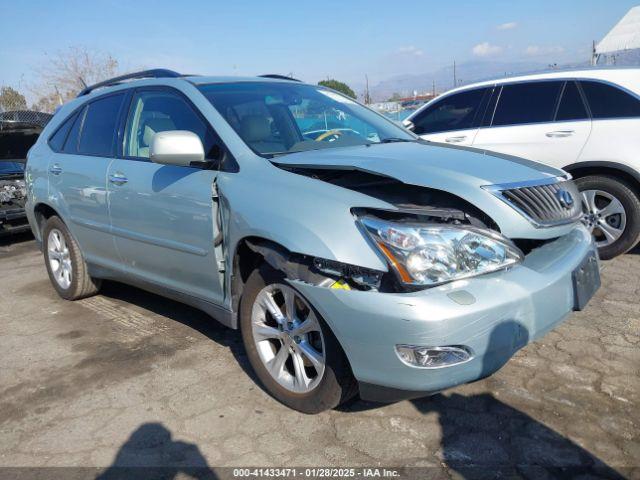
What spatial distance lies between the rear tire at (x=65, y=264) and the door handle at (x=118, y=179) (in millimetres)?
1043

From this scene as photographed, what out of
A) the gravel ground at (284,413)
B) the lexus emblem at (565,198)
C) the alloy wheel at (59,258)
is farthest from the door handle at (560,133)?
the alloy wheel at (59,258)

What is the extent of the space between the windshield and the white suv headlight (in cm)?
103

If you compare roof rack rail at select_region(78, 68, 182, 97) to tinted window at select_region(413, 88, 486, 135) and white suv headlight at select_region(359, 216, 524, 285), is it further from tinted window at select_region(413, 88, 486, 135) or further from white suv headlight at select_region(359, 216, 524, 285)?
A: tinted window at select_region(413, 88, 486, 135)

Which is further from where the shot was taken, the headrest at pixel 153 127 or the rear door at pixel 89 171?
the rear door at pixel 89 171

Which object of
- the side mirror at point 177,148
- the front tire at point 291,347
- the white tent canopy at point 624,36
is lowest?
the front tire at point 291,347

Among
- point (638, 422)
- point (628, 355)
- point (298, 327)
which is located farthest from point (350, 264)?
point (628, 355)

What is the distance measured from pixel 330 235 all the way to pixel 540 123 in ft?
12.7

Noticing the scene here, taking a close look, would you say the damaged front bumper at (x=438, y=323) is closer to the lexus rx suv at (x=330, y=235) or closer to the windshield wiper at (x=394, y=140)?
the lexus rx suv at (x=330, y=235)

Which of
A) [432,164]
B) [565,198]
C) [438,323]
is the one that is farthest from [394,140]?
[438,323]

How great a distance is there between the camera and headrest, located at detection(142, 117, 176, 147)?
3.56 metres

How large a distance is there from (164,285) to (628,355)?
2.91m

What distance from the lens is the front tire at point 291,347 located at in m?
2.48

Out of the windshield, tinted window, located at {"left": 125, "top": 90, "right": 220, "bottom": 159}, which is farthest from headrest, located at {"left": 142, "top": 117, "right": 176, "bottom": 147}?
the windshield

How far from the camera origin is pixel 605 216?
4922 millimetres
